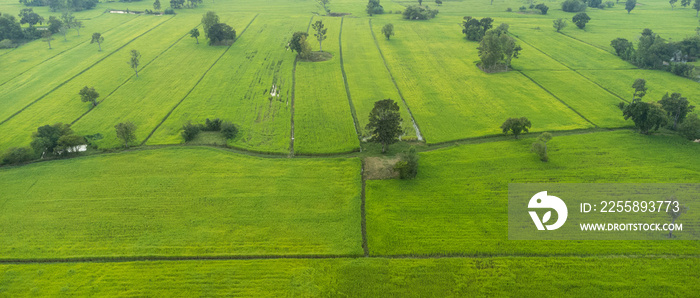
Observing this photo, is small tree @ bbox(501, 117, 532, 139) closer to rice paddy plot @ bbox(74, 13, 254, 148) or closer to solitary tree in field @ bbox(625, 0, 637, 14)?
rice paddy plot @ bbox(74, 13, 254, 148)

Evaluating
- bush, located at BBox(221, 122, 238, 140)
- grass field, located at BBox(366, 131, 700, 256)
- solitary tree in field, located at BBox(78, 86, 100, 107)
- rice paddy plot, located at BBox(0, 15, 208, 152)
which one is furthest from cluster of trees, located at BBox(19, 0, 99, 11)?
grass field, located at BBox(366, 131, 700, 256)

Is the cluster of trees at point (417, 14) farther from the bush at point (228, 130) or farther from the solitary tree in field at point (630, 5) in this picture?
the bush at point (228, 130)

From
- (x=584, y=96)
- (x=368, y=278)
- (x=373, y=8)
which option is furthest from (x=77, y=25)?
(x=584, y=96)

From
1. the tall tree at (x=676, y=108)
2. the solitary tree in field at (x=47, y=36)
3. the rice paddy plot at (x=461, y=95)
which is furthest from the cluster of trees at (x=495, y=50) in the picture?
the solitary tree in field at (x=47, y=36)

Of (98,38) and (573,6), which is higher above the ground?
(573,6)

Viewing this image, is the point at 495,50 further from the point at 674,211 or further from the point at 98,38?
the point at 98,38

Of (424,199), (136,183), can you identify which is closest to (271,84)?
(136,183)
